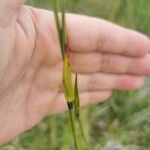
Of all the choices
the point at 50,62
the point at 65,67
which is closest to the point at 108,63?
the point at 50,62

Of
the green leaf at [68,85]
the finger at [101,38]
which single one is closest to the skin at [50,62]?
the finger at [101,38]

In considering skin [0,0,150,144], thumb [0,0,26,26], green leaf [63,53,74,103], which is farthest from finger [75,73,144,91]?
green leaf [63,53,74,103]

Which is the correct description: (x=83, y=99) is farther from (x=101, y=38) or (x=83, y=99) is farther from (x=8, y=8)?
(x=8, y=8)

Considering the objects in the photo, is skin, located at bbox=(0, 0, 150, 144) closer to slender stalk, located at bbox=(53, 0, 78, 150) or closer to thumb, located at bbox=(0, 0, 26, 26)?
thumb, located at bbox=(0, 0, 26, 26)

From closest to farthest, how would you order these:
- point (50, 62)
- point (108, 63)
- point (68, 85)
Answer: point (68, 85) → point (50, 62) → point (108, 63)

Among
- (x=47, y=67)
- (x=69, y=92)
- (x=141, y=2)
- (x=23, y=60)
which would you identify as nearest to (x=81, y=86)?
(x=47, y=67)

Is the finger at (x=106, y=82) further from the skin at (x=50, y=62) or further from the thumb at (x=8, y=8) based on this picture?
the thumb at (x=8, y=8)

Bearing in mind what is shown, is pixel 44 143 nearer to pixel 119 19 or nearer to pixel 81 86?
pixel 81 86
